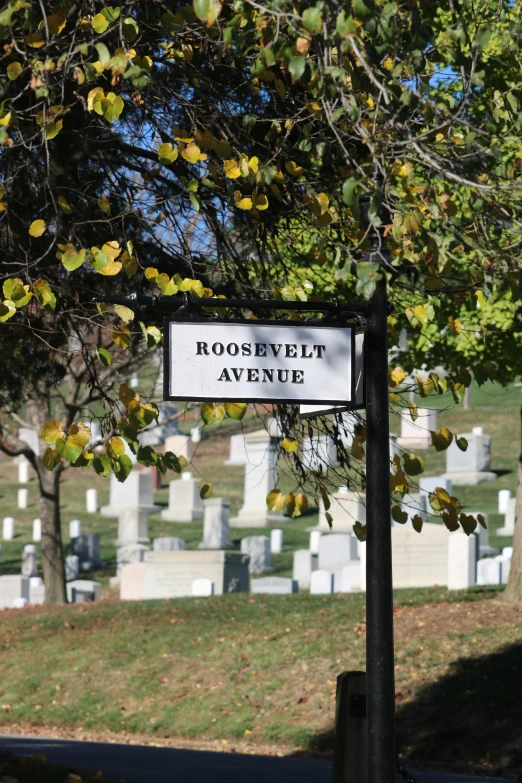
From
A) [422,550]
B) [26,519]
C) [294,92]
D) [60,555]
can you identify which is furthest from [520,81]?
[26,519]

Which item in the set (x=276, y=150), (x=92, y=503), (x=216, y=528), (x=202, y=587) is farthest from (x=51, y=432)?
(x=92, y=503)

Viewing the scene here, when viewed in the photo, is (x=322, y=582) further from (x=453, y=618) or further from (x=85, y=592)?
(x=453, y=618)

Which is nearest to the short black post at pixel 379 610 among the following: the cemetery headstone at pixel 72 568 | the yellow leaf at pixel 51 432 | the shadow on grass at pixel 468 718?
the yellow leaf at pixel 51 432

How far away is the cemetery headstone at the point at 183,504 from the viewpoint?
32938 millimetres

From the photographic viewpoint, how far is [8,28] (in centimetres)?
499

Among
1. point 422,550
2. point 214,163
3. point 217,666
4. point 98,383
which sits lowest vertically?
point 217,666

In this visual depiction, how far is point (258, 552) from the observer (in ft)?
81.9

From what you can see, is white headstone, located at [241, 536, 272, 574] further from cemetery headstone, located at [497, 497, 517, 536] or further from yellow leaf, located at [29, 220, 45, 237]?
yellow leaf, located at [29, 220, 45, 237]

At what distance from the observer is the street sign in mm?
4551

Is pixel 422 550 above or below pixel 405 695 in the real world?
above

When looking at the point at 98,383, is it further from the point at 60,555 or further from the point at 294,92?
the point at 60,555

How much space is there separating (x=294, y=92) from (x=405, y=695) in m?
7.63

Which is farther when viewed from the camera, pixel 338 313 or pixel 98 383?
pixel 98 383

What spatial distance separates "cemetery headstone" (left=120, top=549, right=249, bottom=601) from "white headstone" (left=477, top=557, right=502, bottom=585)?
4434 millimetres
